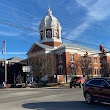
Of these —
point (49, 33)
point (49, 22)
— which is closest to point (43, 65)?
point (49, 33)

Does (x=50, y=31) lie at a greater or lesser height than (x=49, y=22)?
lesser

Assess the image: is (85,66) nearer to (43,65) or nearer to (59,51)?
(59,51)

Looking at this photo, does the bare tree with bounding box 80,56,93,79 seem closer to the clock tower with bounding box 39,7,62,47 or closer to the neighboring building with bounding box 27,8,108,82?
the neighboring building with bounding box 27,8,108,82

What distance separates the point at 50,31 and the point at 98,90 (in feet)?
202

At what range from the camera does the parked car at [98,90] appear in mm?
16203

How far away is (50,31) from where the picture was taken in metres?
77.7

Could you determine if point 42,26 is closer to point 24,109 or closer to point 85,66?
point 85,66

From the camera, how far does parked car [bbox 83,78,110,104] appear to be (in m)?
16.2

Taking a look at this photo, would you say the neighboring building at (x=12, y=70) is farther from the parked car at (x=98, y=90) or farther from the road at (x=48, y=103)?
the parked car at (x=98, y=90)

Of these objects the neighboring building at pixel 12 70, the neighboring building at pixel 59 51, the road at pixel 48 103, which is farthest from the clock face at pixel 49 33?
the road at pixel 48 103

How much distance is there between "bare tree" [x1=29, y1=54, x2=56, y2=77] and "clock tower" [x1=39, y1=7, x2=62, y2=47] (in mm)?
8165

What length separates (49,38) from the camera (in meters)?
77.2

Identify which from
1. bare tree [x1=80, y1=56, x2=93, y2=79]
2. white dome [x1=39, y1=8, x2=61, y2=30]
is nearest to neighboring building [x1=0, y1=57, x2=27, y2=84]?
white dome [x1=39, y1=8, x2=61, y2=30]

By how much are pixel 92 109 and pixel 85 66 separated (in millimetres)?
54696
